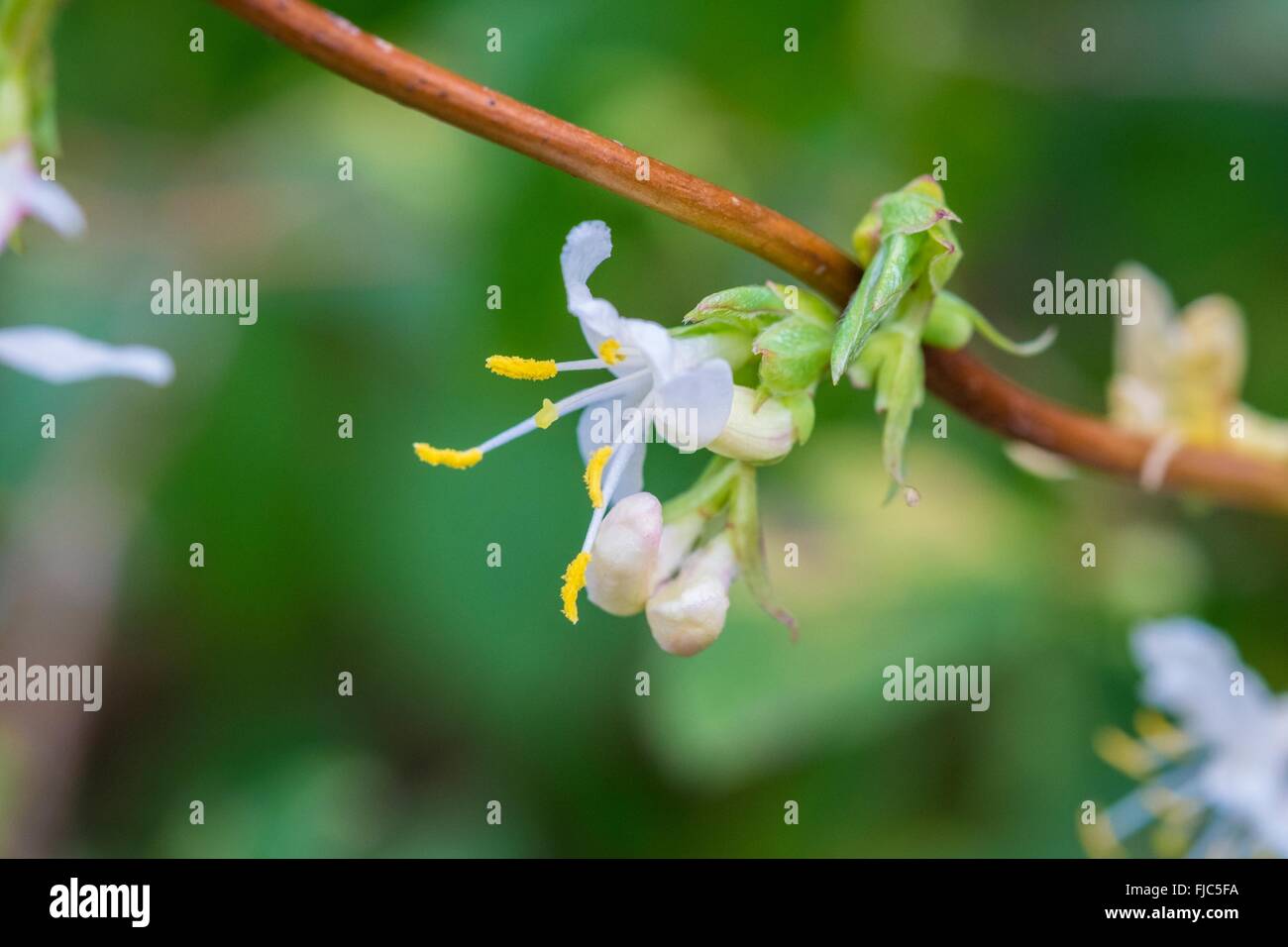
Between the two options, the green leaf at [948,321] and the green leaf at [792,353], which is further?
the green leaf at [948,321]

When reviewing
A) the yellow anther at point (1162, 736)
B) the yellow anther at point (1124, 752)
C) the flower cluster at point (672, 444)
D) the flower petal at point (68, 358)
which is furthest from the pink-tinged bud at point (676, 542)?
the yellow anther at point (1124, 752)

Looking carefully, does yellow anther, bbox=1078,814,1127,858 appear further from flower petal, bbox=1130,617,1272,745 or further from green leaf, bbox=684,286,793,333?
green leaf, bbox=684,286,793,333

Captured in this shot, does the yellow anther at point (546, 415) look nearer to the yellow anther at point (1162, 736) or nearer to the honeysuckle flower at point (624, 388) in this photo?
the honeysuckle flower at point (624, 388)

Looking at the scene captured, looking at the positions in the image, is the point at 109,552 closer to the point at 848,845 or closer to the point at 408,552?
the point at 408,552

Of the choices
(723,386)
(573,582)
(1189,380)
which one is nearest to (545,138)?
(723,386)
